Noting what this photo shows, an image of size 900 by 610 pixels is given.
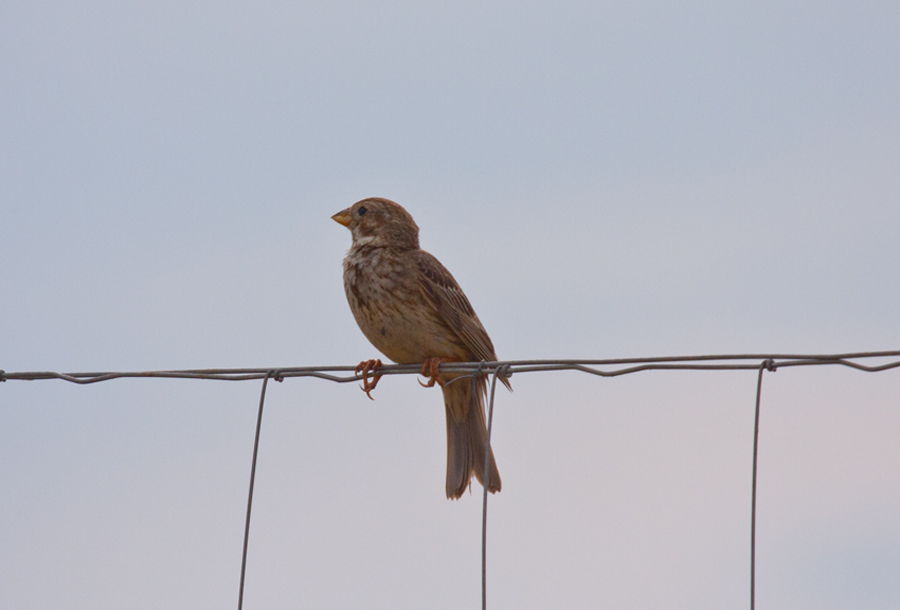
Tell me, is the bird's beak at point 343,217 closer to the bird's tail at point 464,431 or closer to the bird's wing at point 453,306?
the bird's wing at point 453,306

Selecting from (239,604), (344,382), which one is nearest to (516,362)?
(344,382)

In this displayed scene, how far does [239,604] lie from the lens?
3.89 m

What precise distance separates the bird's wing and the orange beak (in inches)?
27.4

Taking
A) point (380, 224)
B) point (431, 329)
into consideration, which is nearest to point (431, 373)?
point (431, 329)

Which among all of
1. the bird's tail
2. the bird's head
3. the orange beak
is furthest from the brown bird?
the orange beak

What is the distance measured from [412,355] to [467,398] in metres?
0.41

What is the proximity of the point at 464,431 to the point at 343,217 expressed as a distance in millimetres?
1656

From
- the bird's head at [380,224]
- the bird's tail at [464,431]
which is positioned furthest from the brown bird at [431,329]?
the bird's head at [380,224]

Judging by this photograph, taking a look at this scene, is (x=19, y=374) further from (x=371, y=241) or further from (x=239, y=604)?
(x=371, y=241)

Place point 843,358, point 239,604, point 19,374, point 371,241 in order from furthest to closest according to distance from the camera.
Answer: point 371,241 → point 19,374 → point 239,604 → point 843,358

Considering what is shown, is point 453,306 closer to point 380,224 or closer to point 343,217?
point 380,224

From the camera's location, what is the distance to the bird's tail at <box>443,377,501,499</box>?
5863 mm

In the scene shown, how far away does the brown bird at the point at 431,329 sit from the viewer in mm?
5781

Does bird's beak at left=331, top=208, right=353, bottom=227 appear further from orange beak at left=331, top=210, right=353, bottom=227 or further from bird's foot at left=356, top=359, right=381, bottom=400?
bird's foot at left=356, top=359, right=381, bottom=400
